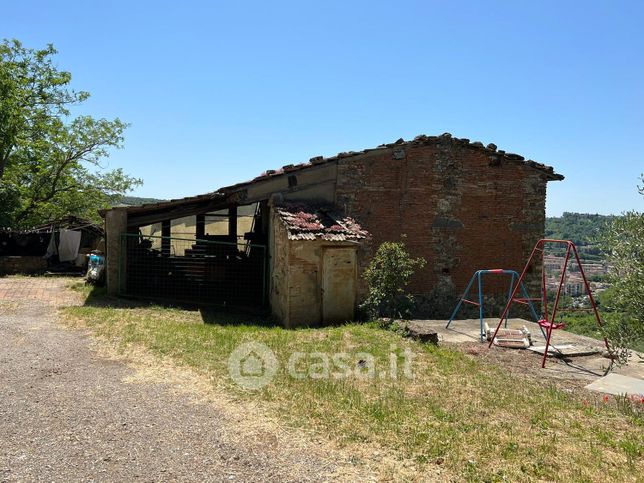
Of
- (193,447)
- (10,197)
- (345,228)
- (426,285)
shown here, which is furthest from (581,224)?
(193,447)

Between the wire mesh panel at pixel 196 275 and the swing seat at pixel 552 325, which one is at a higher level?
the wire mesh panel at pixel 196 275

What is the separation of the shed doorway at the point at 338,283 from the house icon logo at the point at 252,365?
2450 mm

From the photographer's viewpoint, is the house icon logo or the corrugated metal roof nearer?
the house icon logo

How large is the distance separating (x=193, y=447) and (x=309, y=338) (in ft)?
15.3

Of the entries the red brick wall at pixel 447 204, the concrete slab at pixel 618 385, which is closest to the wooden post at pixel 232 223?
the red brick wall at pixel 447 204

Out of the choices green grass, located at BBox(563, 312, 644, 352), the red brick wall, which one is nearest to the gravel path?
green grass, located at BBox(563, 312, 644, 352)

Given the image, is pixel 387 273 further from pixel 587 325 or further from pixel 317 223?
pixel 587 325

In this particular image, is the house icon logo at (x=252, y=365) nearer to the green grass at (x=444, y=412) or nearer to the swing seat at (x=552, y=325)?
the green grass at (x=444, y=412)

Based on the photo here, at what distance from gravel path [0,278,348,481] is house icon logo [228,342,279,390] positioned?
0.87m

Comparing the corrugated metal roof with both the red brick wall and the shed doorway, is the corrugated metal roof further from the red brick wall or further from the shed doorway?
the red brick wall

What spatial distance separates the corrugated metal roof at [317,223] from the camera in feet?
33.7

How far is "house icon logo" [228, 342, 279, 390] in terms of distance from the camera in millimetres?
6230

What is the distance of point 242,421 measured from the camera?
4.94 meters

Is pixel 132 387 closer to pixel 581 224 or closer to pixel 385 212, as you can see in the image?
pixel 385 212
